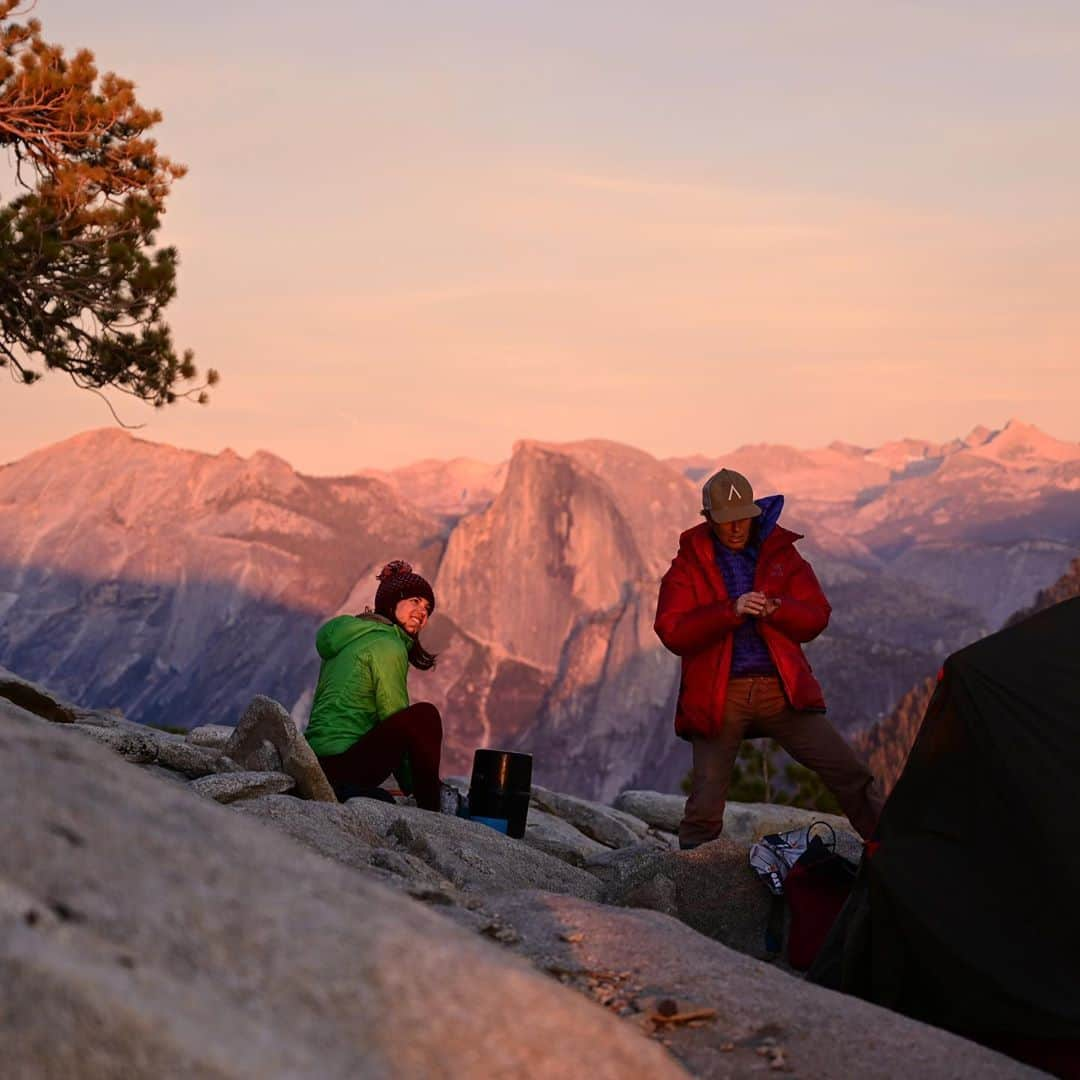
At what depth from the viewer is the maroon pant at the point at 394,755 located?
10.6 metres

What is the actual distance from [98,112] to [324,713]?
9849 mm

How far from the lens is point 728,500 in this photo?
9.42m

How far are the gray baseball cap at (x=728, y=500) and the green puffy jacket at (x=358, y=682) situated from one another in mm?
2573

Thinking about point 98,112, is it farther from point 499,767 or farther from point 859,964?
point 859,964

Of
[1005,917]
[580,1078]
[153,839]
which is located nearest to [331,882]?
[153,839]

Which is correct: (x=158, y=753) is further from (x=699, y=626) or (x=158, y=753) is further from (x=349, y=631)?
(x=699, y=626)

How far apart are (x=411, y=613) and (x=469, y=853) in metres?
2.25

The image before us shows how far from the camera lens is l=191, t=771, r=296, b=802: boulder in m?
8.84

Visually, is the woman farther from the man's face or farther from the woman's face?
the man's face

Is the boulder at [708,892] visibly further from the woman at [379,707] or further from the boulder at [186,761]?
the boulder at [186,761]

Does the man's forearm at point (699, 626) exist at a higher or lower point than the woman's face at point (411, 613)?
higher

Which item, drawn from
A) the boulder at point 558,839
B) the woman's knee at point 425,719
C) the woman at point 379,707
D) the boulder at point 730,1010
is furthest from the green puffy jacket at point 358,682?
the boulder at point 730,1010

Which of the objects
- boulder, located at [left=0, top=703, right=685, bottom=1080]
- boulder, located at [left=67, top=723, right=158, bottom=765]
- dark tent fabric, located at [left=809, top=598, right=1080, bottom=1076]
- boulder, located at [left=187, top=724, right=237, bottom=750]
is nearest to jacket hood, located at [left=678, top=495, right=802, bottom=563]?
dark tent fabric, located at [left=809, top=598, right=1080, bottom=1076]

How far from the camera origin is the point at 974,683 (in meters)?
6.95
